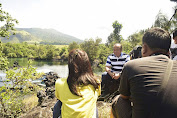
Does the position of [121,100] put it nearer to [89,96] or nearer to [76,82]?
[89,96]

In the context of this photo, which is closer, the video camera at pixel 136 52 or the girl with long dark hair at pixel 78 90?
the girl with long dark hair at pixel 78 90

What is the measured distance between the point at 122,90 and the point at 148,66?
1.35 ft

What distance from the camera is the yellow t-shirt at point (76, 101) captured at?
1.48m

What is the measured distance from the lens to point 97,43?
3938cm

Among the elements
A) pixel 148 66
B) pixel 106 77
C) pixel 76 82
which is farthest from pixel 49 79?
pixel 148 66

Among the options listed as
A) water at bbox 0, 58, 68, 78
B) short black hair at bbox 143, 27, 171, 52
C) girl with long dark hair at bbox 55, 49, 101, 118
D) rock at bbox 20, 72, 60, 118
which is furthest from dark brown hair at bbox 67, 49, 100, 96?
water at bbox 0, 58, 68, 78

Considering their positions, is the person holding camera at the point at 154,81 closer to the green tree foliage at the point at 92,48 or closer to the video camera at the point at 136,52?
the video camera at the point at 136,52

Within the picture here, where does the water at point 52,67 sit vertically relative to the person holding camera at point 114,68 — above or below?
below

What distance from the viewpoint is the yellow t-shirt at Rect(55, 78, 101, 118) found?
1476 mm

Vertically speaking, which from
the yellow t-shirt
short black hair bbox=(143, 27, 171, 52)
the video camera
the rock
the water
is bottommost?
the water

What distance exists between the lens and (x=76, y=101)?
150 centimetres

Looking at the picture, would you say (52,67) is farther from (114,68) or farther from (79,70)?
(79,70)

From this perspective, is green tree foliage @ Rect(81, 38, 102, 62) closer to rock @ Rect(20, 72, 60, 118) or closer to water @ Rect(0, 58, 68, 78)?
water @ Rect(0, 58, 68, 78)

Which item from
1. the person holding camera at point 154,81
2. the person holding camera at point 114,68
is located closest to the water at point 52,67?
the person holding camera at point 114,68
